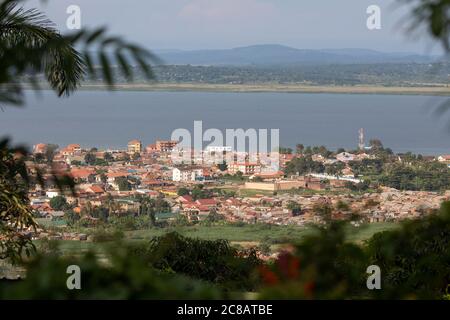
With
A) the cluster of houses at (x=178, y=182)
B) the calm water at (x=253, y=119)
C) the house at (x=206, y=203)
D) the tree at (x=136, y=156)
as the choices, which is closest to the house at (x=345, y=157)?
the cluster of houses at (x=178, y=182)

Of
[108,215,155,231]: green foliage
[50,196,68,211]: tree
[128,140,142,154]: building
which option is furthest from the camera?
[128,140,142,154]: building

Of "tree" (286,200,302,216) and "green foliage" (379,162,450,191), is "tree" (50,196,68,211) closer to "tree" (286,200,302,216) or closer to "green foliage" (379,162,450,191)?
"tree" (286,200,302,216)

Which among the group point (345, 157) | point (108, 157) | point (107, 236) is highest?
point (107, 236)

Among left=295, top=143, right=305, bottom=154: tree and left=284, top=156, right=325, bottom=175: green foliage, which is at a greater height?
left=295, top=143, right=305, bottom=154: tree

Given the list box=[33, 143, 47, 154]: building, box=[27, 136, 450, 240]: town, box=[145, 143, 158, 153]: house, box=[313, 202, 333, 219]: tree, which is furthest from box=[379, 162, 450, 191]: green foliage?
box=[313, 202, 333, 219]: tree

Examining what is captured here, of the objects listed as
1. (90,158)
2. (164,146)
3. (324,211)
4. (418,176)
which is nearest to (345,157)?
(164,146)

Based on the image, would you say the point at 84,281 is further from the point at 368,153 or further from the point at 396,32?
the point at 368,153

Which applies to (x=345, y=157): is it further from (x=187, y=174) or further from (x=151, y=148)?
(x=151, y=148)
